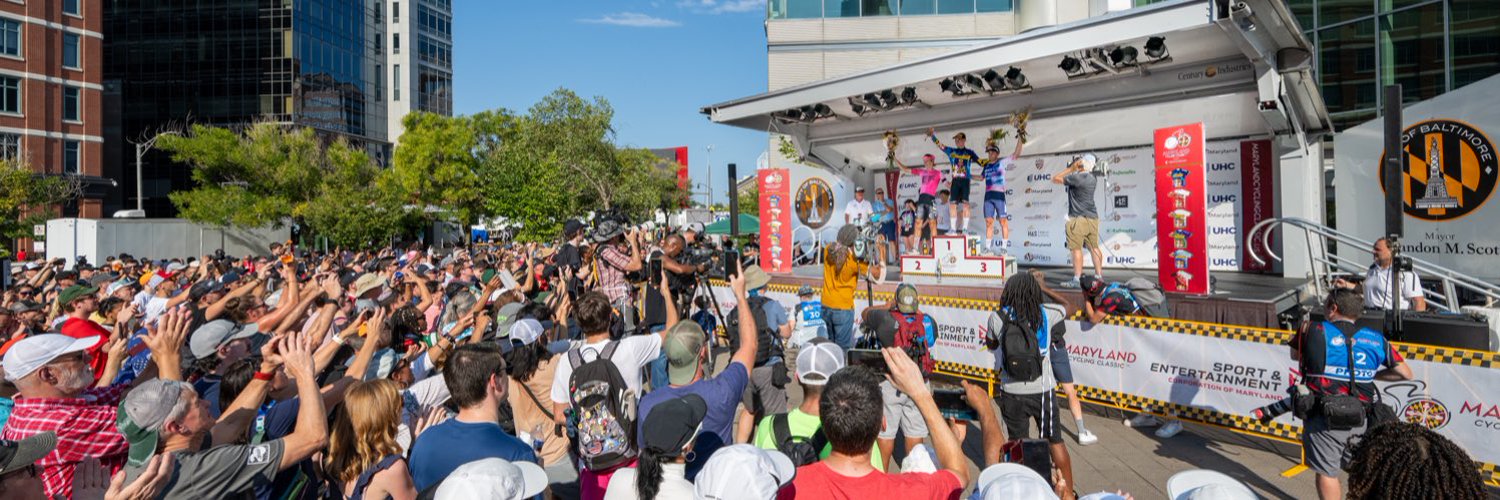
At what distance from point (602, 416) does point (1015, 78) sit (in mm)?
11297

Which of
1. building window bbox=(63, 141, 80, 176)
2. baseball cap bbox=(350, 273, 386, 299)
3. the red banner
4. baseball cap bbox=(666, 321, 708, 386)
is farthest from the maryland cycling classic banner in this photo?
building window bbox=(63, 141, 80, 176)

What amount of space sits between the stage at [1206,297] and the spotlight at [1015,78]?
3119mm

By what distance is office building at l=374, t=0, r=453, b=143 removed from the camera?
250 ft

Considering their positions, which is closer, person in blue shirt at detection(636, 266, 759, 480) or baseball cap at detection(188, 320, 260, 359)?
person in blue shirt at detection(636, 266, 759, 480)

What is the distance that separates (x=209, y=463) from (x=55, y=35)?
51.8 meters

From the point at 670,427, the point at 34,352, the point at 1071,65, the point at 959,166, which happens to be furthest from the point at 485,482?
the point at 959,166

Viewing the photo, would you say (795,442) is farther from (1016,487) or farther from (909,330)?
(909,330)

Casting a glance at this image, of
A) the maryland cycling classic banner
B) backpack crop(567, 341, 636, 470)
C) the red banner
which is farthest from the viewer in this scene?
the red banner

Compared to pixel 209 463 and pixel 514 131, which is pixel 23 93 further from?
pixel 209 463

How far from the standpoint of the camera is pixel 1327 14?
18.3 m

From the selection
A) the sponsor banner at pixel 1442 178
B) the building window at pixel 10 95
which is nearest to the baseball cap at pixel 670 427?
the sponsor banner at pixel 1442 178

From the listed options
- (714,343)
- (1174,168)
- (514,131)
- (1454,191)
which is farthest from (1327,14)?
(514,131)

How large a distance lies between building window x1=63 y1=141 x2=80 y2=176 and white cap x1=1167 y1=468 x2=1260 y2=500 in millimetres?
53647

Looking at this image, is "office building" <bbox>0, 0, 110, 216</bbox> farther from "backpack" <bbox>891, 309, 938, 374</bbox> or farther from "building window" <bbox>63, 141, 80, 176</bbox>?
"backpack" <bbox>891, 309, 938, 374</bbox>
